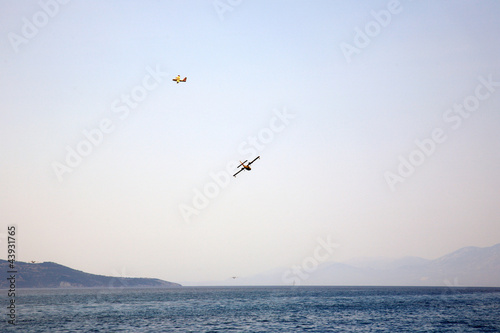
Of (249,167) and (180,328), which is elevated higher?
(249,167)

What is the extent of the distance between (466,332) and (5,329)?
64.4m

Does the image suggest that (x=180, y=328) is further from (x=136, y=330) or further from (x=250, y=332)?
(x=250, y=332)

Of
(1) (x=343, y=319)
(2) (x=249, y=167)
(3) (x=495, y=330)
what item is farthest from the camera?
(1) (x=343, y=319)

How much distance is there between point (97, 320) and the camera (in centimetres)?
6812

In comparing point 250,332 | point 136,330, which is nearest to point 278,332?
point 250,332

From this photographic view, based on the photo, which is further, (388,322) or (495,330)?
(388,322)

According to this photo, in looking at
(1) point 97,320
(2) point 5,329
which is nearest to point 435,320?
(1) point 97,320

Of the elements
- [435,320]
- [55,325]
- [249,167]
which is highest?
[249,167]

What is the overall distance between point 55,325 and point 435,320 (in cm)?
6215

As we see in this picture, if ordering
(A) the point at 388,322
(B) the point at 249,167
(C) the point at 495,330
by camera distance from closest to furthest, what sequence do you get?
(B) the point at 249,167
(C) the point at 495,330
(A) the point at 388,322

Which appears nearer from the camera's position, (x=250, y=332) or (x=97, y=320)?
(x=250, y=332)

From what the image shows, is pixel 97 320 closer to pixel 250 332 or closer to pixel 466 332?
pixel 250 332

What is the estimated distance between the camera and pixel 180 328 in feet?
189

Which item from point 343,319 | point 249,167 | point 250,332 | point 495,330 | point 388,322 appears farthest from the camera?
point 343,319
